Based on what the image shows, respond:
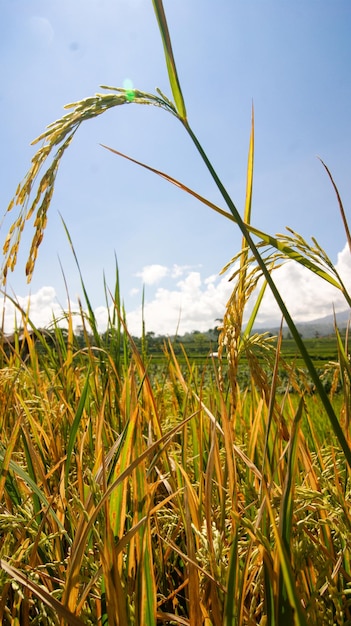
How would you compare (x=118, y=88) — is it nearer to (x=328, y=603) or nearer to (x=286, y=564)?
(x=286, y=564)

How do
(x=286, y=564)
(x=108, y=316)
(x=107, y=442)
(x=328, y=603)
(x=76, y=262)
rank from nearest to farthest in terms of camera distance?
(x=286, y=564) → (x=328, y=603) → (x=107, y=442) → (x=76, y=262) → (x=108, y=316)

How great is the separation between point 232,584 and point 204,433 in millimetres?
868

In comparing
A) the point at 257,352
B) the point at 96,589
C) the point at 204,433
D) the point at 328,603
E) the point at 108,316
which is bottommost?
the point at 328,603

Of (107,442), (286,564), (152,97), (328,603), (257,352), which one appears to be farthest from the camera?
(107,442)

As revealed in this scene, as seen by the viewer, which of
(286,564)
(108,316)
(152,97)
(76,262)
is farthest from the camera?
(108,316)

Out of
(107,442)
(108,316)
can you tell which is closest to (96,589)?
(107,442)

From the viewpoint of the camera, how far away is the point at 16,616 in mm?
835

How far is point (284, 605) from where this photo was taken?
635 mm

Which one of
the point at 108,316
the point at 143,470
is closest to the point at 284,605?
the point at 143,470

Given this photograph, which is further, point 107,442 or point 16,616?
point 107,442

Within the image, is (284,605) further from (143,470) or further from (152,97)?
(152,97)

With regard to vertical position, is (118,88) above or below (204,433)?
above

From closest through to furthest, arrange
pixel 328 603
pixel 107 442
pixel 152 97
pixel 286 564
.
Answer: pixel 286 564
pixel 152 97
pixel 328 603
pixel 107 442

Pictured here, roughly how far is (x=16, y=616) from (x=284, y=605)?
0.55 metres
